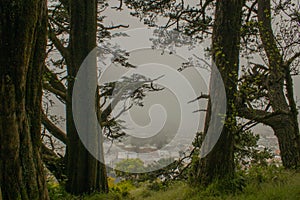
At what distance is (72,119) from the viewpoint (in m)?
6.25

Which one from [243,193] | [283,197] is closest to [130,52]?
[243,193]

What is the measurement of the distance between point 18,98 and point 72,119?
11.8 feet

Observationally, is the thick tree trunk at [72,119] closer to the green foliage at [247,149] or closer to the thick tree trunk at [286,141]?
the green foliage at [247,149]

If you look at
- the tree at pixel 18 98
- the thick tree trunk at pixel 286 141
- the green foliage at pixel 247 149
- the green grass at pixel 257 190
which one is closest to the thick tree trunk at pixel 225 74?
the green grass at pixel 257 190

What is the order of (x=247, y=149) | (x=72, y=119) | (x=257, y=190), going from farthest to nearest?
(x=247, y=149), (x=72, y=119), (x=257, y=190)

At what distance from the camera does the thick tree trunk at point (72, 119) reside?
6055mm

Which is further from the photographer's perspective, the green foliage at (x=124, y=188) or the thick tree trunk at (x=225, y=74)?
the green foliage at (x=124, y=188)

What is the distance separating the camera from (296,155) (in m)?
5.46

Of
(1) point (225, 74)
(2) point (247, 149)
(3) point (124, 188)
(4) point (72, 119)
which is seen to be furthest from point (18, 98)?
(2) point (247, 149)

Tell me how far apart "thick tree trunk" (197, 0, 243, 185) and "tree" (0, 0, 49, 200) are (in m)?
2.77

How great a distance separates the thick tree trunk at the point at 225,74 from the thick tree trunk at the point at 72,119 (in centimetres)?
237

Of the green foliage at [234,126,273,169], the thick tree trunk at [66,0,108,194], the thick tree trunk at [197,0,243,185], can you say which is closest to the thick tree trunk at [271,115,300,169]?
the green foliage at [234,126,273,169]

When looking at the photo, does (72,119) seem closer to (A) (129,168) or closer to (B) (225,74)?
(A) (129,168)

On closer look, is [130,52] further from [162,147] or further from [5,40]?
[5,40]
